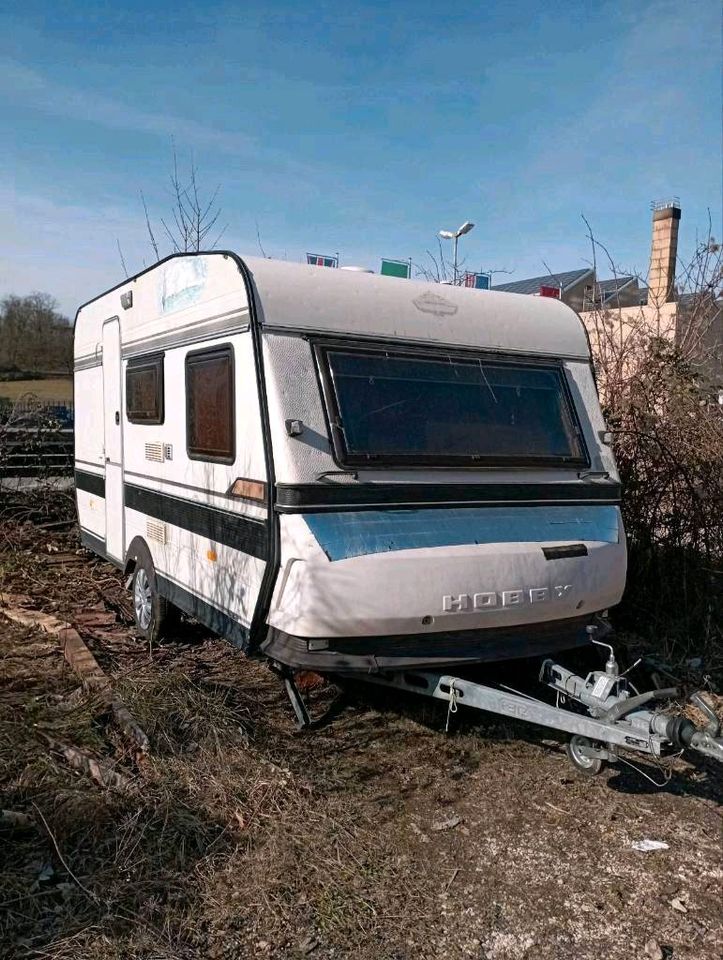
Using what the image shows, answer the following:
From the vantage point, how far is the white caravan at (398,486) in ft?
12.8

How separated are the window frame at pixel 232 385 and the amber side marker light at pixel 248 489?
15cm

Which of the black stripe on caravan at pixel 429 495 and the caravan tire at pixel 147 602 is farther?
the caravan tire at pixel 147 602

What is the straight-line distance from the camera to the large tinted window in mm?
4219

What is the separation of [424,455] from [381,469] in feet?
0.94

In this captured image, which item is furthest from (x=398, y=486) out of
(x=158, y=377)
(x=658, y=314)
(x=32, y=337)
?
(x=32, y=337)

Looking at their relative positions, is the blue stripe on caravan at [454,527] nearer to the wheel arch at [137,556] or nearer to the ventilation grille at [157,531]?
the ventilation grille at [157,531]

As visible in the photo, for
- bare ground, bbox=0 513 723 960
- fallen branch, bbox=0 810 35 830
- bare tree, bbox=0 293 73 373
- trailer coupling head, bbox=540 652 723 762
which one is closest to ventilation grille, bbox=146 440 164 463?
bare ground, bbox=0 513 723 960

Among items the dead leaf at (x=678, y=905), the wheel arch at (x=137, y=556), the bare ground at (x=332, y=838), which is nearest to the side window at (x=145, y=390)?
the wheel arch at (x=137, y=556)

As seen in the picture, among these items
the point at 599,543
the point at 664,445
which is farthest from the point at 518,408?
the point at 664,445

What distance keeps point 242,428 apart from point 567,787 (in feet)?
8.18

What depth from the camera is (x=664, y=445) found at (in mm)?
6562

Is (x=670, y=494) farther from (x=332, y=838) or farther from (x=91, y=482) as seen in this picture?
(x=91, y=482)

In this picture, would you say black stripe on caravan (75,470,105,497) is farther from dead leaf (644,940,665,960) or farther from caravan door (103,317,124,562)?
dead leaf (644,940,665,960)

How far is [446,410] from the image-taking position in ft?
14.8
